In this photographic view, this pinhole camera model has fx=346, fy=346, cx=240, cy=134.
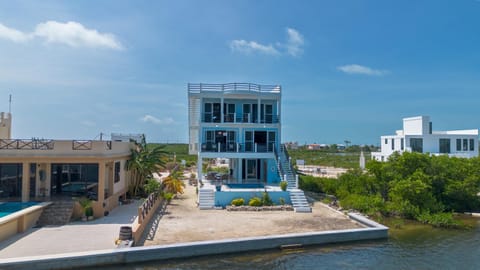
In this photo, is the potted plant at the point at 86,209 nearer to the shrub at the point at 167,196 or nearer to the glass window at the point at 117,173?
the glass window at the point at 117,173

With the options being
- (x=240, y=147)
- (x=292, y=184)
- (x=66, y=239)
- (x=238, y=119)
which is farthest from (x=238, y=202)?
(x=66, y=239)

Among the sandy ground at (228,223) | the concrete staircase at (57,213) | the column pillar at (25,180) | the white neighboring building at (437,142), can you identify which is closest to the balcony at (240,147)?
the sandy ground at (228,223)

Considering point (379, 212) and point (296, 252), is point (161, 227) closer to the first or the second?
point (296, 252)

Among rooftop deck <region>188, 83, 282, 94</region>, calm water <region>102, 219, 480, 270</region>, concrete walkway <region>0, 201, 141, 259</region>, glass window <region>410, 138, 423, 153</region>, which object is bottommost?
calm water <region>102, 219, 480, 270</region>

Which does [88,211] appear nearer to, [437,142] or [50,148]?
[50,148]

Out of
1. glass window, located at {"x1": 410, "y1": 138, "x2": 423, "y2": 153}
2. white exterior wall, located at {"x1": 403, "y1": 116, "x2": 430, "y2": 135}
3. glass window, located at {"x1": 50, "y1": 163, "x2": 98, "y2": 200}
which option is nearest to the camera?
glass window, located at {"x1": 50, "y1": 163, "x2": 98, "y2": 200}

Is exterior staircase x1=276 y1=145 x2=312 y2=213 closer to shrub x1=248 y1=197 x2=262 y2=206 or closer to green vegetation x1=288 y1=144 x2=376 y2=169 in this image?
shrub x1=248 y1=197 x2=262 y2=206

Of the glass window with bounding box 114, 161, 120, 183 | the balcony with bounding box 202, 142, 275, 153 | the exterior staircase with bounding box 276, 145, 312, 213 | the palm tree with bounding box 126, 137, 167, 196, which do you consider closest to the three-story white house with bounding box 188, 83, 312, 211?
the balcony with bounding box 202, 142, 275, 153
